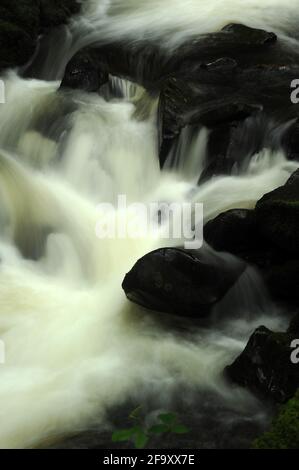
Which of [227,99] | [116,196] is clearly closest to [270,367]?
[116,196]

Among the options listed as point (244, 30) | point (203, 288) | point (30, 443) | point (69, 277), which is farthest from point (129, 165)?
point (30, 443)

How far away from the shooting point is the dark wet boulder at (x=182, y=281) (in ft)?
20.0

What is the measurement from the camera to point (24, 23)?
12.4m

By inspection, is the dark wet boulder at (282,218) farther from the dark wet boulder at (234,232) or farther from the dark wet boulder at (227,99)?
the dark wet boulder at (227,99)

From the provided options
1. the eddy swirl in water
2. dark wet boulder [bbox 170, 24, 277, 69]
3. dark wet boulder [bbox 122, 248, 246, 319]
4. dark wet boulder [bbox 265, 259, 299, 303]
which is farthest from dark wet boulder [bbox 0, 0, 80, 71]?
dark wet boulder [bbox 265, 259, 299, 303]

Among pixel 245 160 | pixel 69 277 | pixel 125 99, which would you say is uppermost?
pixel 125 99

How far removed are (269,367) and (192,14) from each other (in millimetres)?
9724

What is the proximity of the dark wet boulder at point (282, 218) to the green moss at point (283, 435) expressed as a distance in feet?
9.14

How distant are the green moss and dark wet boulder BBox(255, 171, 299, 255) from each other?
9.14 feet

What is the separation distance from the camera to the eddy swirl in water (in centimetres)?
533

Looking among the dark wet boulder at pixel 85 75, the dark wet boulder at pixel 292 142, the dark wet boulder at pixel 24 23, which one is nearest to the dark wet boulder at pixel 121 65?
the dark wet boulder at pixel 85 75

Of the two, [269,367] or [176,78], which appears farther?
[176,78]

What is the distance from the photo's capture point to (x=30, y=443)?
469 cm
